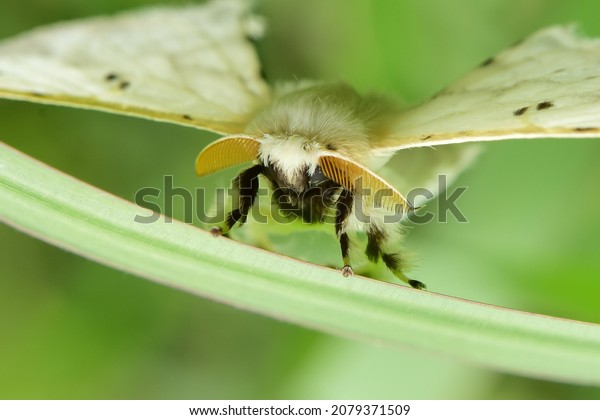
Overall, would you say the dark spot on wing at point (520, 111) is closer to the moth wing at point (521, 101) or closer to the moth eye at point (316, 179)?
the moth wing at point (521, 101)

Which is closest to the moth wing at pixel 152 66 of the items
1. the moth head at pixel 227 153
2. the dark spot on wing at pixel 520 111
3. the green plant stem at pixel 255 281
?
the moth head at pixel 227 153

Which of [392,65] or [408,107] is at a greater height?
[392,65]

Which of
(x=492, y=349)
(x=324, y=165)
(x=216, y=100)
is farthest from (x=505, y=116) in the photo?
(x=216, y=100)

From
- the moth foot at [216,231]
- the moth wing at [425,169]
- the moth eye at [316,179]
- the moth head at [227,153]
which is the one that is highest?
the moth wing at [425,169]

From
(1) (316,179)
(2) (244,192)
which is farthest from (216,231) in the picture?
(1) (316,179)

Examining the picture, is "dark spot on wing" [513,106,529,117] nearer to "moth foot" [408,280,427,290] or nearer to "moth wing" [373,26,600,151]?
"moth wing" [373,26,600,151]

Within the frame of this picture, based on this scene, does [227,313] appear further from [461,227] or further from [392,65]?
[392,65]

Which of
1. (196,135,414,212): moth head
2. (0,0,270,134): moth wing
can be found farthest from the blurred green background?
(196,135,414,212): moth head
